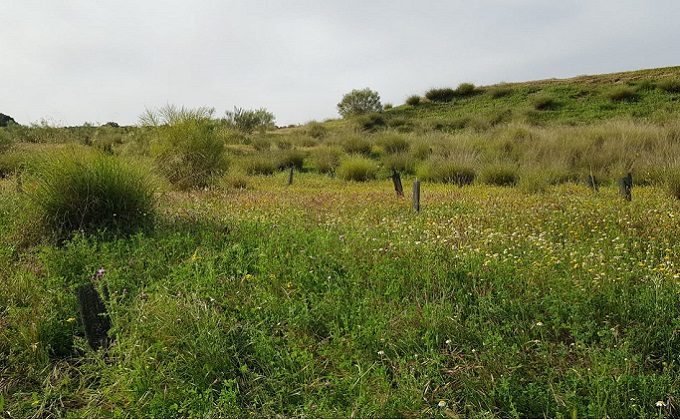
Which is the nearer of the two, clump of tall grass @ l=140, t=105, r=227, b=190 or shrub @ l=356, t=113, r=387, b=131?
clump of tall grass @ l=140, t=105, r=227, b=190

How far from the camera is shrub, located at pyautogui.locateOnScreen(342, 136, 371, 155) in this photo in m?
21.6

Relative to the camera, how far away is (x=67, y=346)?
12.2ft

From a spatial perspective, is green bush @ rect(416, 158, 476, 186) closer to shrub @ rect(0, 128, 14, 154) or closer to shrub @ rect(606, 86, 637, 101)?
shrub @ rect(0, 128, 14, 154)

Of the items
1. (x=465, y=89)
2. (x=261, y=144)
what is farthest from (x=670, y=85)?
(x=261, y=144)

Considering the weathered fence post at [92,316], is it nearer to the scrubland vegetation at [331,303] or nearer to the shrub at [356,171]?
the scrubland vegetation at [331,303]

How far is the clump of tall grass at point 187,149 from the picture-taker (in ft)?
42.3

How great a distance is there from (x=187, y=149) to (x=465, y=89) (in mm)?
30641

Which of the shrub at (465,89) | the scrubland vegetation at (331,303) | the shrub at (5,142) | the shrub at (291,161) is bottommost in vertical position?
the scrubland vegetation at (331,303)

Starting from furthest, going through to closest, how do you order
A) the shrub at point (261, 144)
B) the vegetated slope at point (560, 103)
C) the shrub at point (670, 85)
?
the shrub at point (670, 85) < the vegetated slope at point (560, 103) < the shrub at point (261, 144)

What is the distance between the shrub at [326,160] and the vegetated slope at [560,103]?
32.4 ft

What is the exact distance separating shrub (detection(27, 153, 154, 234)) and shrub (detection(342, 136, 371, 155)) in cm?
1536

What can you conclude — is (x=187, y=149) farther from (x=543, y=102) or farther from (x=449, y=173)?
(x=543, y=102)

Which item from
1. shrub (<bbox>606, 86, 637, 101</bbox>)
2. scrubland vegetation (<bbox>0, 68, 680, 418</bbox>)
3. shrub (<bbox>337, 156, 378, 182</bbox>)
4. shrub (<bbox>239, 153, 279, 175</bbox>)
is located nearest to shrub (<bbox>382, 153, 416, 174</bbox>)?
shrub (<bbox>337, 156, 378, 182</bbox>)

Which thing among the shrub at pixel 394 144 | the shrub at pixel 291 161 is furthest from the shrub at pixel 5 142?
the shrub at pixel 394 144
